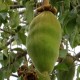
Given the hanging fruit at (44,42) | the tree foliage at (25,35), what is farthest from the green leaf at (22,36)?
the hanging fruit at (44,42)

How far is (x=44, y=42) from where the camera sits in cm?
88

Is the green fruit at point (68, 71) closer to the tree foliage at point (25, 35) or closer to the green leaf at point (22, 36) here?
the tree foliage at point (25, 35)

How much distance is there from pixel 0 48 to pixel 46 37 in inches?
34.8

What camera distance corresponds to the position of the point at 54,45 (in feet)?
2.93

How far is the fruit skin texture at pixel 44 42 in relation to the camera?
2.83 feet

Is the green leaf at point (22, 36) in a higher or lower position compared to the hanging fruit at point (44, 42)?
lower

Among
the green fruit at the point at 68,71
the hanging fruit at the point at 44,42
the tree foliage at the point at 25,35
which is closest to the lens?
the hanging fruit at the point at 44,42

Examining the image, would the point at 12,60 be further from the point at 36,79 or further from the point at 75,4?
the point at 36,79

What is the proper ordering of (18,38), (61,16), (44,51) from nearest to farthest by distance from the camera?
(44,51), (61,16), (18,38)

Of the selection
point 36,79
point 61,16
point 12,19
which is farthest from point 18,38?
point 36,79

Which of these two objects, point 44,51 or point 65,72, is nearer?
point 44,51

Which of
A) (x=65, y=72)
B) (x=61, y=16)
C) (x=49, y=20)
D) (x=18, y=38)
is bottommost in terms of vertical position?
(x=65, y=72)

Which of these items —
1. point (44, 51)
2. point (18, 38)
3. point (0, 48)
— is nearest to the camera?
point (44, 51)

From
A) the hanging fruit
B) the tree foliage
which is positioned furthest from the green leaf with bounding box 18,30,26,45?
the hanging fruit
